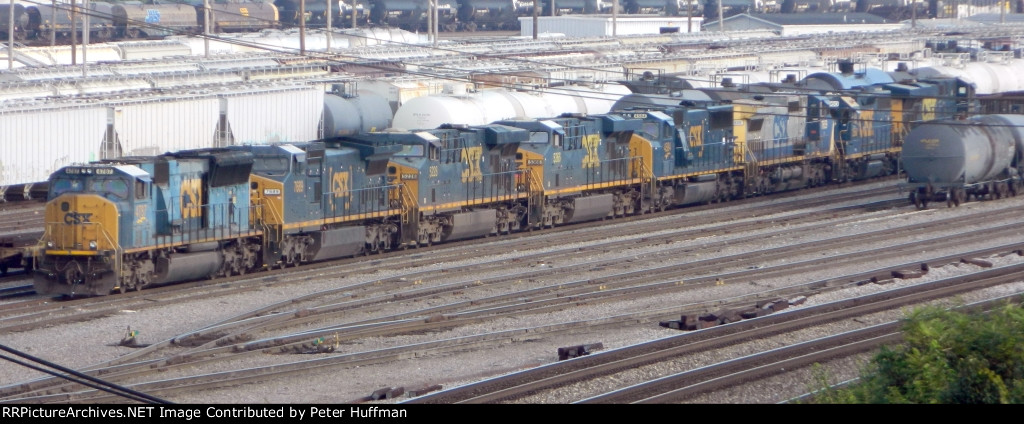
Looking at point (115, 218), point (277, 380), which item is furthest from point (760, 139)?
point (277, 380)

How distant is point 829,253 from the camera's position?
2600cm

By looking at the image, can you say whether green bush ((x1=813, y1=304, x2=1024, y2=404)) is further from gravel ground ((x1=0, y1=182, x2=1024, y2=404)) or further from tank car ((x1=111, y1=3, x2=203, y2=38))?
tank car ((x1=111, y1=3, x2=203, y2=38))

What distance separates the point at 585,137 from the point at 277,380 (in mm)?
16962

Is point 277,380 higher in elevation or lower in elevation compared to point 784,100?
lower

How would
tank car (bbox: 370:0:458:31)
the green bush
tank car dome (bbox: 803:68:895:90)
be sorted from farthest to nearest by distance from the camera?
tank car (bbox: 370:0:458:31)
tank car dome (bbox: 803:68:895:90)
the green bush

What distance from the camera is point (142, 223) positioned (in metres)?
21.1

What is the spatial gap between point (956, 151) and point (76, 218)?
21.7 m

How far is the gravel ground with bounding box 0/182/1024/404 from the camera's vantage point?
1441cm

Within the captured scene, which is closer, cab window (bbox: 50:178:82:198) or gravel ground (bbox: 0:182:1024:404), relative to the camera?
gravel ground (bbox: 0:182:1024:404)

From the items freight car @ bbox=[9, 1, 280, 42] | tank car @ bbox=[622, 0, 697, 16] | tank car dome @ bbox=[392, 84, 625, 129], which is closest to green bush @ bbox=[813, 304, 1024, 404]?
tank car dome @ bbox=[392, 84, 625, 129]

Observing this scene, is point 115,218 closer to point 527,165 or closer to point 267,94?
point 527,165

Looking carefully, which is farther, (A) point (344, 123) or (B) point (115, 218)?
(A) point (344, 123)

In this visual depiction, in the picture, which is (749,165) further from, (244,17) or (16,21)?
(16,21)

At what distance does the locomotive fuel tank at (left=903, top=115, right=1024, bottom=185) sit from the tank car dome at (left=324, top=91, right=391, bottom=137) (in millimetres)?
14701
